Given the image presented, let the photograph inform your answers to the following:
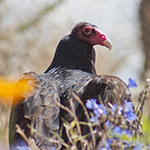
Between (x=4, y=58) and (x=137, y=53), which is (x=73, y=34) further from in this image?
(x=137, y=53)

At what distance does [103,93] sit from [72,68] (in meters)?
0.93

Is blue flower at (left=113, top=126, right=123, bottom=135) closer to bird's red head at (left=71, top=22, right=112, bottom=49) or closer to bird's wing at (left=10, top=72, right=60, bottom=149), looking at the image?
bird's wing at (left=10, top=72, right=60, bottom=149)

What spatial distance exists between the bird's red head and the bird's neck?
6 centimetres

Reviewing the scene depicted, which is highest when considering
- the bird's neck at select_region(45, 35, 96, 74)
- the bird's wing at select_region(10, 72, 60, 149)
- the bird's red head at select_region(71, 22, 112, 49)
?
the bird's red head at select_region(71, 22, 112, 49)

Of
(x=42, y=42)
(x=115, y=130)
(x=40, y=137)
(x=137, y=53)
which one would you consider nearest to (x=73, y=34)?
(x=40, y=137)

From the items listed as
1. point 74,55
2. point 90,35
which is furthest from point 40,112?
point 90,35

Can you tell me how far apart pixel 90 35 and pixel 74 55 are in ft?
0.90

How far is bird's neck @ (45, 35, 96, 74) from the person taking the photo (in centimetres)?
385

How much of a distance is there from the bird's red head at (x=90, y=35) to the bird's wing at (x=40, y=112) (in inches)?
37.8

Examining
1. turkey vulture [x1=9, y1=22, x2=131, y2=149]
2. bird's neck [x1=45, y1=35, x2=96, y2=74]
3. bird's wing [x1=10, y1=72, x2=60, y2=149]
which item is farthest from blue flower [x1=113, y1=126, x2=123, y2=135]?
bird's neck [x1=45, y1=35, x2=96, y2=74]

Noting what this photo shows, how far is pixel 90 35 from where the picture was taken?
3.93 meters

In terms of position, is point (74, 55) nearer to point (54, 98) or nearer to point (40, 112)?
point (54, 98)

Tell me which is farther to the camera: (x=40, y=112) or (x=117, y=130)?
(x=40, y=112)

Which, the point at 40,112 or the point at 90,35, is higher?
the point at 90,35
